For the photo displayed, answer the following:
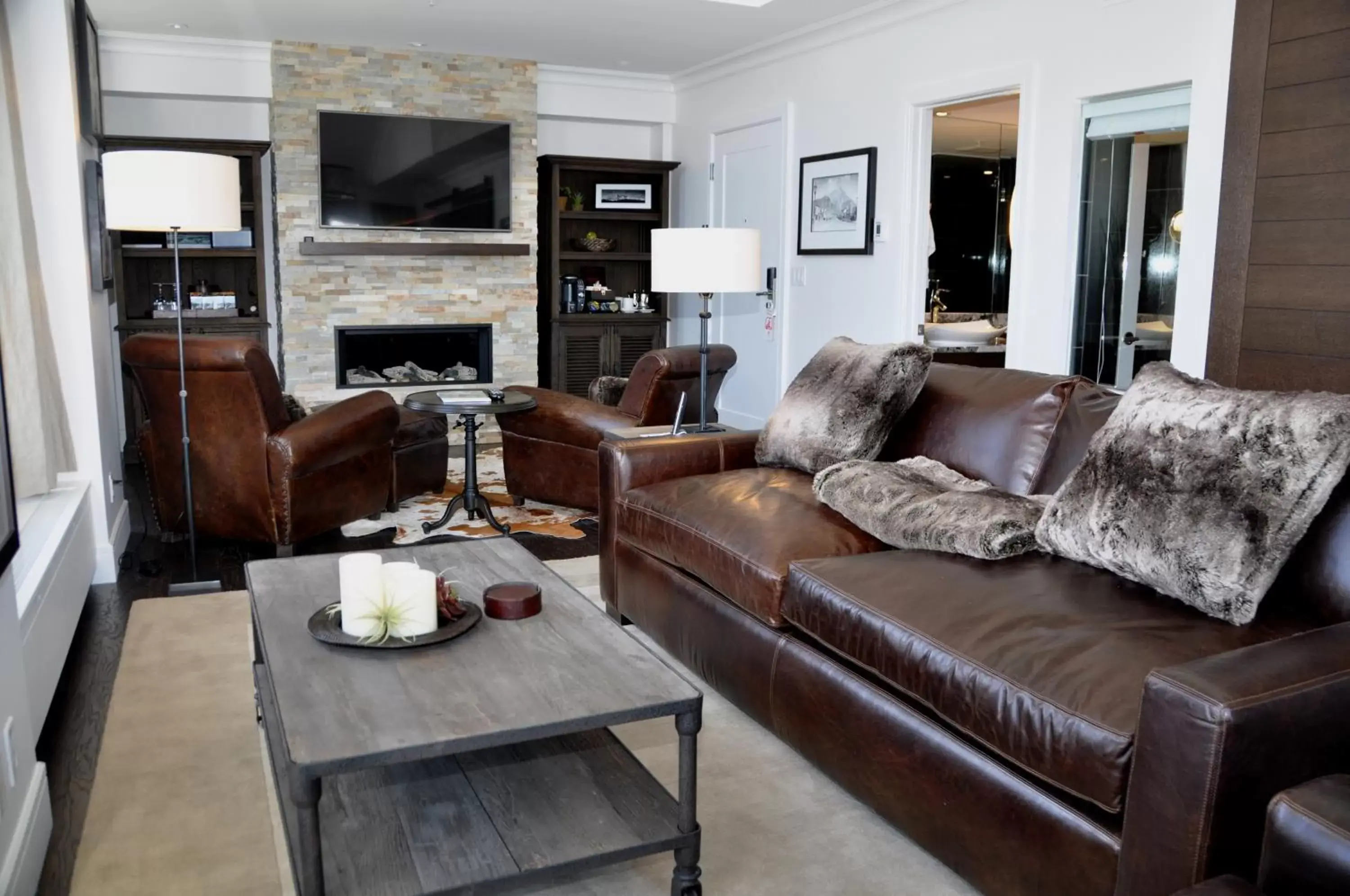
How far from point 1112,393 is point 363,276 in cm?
578

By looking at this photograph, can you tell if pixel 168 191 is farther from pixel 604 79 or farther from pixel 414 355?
pixel 604 79

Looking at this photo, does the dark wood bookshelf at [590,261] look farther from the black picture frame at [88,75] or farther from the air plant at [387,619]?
the air plant at [387,619]

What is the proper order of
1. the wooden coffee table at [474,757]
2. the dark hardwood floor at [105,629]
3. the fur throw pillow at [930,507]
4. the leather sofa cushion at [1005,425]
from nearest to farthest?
the wooden coffee table at [474,757] → the dark hardwood floor at [105,629] → the fur throw pillow at [930,507] → the leather sofa cushion at [1005,425]

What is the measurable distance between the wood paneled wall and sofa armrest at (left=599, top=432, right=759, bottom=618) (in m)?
1.76

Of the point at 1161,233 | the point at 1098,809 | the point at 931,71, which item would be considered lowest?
the point at 1098,809

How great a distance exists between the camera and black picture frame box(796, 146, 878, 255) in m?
6.05

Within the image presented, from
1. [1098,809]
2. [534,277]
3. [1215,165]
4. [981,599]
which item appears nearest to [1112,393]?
[981,599]

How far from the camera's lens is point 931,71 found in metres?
5.60

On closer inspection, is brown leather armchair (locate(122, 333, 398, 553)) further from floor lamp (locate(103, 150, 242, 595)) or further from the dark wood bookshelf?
the dark wood bookshelf

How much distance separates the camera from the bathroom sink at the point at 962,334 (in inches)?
239

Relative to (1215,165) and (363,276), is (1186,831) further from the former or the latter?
(363,276)

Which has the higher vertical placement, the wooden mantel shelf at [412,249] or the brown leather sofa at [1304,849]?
the wooden mantel shelf at [412,249]

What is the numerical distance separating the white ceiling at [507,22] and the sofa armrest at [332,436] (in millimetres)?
2674

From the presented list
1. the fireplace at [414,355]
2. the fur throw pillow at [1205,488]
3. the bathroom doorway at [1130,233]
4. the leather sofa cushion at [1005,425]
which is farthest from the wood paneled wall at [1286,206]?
the fireplace at [414,355]
